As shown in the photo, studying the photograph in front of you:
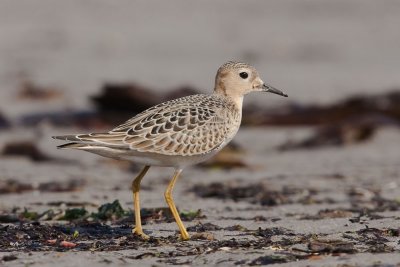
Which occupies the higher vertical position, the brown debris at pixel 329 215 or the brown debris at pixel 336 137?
the brown debris at pixel 336 137

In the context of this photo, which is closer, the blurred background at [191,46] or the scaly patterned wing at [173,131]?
the scaly patterned wing at [173,131]

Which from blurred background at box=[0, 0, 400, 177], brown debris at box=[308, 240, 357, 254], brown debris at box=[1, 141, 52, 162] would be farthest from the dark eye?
blurred background at box=[0, 0, 400, 177]

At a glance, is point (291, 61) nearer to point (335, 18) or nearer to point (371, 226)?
point (335, 18)

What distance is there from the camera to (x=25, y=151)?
1021cm

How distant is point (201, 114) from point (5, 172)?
3414mm

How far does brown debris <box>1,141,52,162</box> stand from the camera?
1012 centimetres

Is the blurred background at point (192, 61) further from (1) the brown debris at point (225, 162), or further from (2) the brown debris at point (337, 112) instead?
(1) the brown debris at point (225, 162)

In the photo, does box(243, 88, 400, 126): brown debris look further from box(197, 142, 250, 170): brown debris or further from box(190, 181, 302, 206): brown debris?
box(190, 181, 302, 206): brown debris

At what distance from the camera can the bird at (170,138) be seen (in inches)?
243

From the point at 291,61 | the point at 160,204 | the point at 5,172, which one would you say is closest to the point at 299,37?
the point at 291,61

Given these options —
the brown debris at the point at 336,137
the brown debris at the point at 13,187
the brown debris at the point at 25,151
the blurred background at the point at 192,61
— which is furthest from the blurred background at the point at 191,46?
the brown debris at the point at 13,187

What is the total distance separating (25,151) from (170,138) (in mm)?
4170

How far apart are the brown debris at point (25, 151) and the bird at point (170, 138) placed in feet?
11.9

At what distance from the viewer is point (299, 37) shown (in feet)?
56.7
